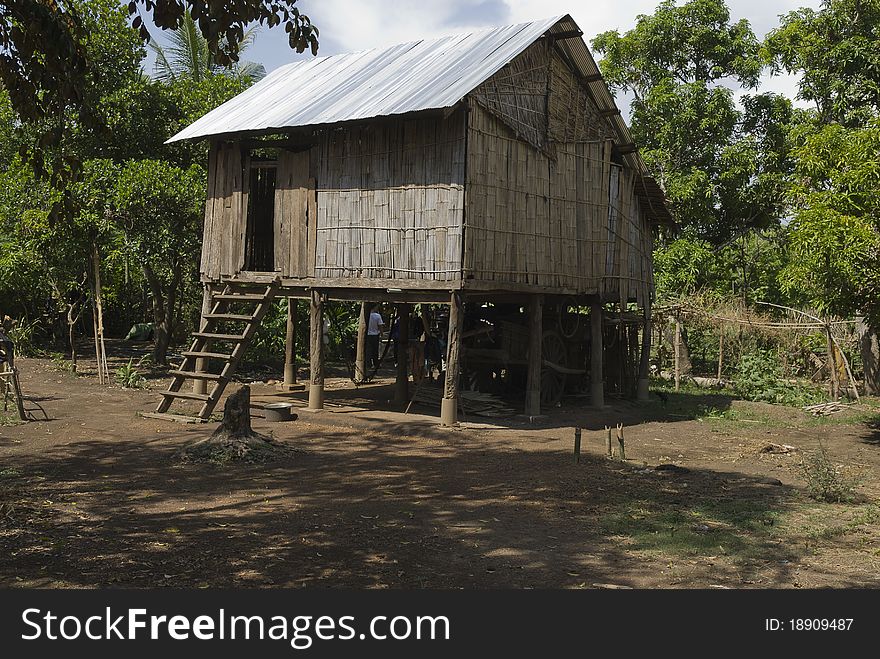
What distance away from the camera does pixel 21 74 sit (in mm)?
6215

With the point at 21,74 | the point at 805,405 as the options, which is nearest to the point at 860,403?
the point at 805,405

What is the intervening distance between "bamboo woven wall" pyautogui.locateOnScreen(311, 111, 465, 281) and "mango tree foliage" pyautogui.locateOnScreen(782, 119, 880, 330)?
17.2 feet

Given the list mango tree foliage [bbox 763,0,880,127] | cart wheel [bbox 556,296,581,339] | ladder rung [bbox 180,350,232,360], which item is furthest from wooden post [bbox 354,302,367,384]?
mango tree foliage [bbox 763,0,880,127]

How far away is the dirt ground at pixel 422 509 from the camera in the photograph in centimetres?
637

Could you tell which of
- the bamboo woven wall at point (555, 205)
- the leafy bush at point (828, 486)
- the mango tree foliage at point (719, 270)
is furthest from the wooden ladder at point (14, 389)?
the mango tree foliage at point (719, 270)

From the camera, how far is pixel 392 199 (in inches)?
543

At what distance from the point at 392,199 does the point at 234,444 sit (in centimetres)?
508

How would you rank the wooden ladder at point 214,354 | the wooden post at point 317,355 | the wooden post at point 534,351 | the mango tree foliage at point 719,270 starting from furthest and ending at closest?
the mango tree foliage at point 719,270
the wooden post at point 534,351
the wooden post at point 317,355
the wooden ladder at point 214,354

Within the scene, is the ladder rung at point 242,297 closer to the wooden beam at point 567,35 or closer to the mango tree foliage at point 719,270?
the wooden beam at point 567,35

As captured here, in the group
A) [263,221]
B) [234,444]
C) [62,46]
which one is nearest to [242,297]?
[263,221]

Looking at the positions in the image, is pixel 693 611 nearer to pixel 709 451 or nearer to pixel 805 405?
pixel 709 451

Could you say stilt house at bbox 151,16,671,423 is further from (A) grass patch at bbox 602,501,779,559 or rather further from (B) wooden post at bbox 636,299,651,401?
(A) grass patch at bbox 602,501,779,559

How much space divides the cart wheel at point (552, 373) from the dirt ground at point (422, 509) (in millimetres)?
2789

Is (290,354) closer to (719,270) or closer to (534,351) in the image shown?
(534,351)
